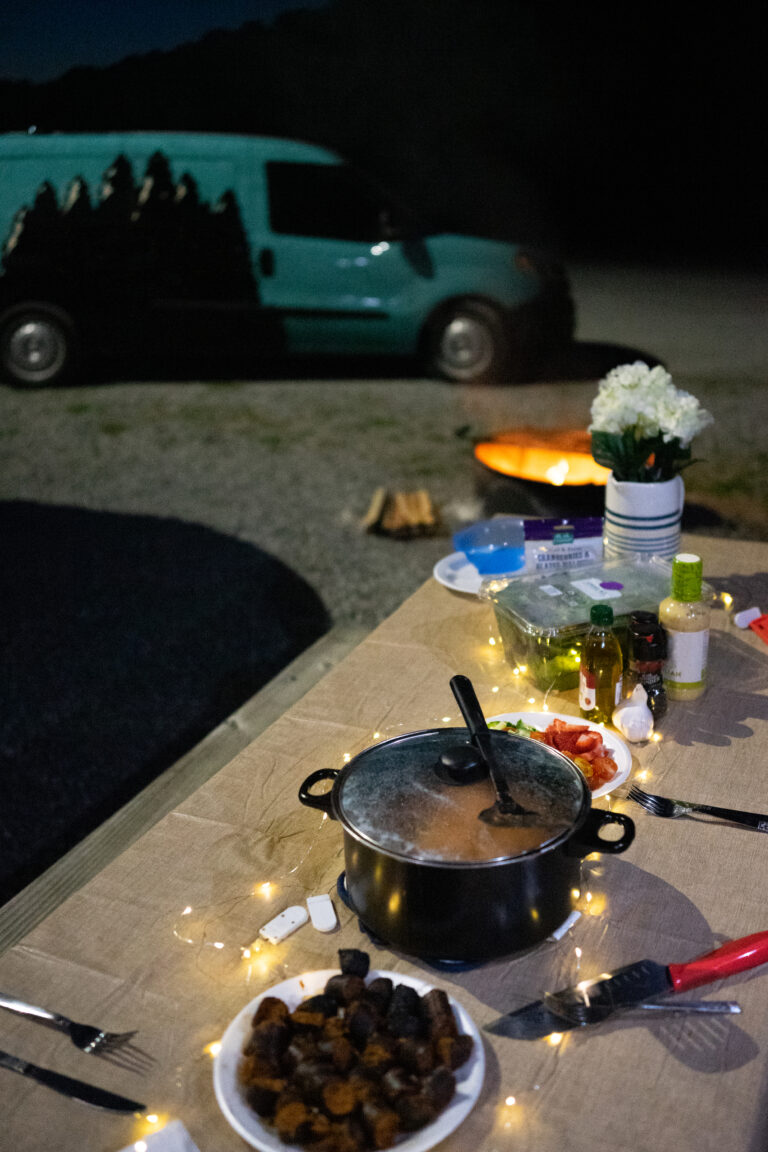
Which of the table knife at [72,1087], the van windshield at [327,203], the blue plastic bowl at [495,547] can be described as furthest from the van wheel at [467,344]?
the table knife at [72,1087]

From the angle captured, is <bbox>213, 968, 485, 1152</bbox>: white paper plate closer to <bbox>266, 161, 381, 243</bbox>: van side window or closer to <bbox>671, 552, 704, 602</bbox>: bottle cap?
<bbox>671, 552, 704, 602</bbox>: bottle cap

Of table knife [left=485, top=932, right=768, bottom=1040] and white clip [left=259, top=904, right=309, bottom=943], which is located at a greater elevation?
table knife [left=485, top=932, right=768, bottom=1040]

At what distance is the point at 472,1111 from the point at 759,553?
1414 millimetres

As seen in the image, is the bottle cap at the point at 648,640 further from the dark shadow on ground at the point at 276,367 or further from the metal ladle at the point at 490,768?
the dark shadow on ground at the point at 276,367

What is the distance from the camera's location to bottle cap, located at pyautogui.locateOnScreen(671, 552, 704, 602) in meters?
1.30

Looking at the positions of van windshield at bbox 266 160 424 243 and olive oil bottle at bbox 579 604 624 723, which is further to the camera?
van windshield at bbox 266 160 424 243

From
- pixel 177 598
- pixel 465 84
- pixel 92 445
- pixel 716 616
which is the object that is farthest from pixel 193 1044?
pixel 465 84

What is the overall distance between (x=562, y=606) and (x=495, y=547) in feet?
1.14

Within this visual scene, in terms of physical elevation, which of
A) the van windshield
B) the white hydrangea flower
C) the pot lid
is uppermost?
the van windshield

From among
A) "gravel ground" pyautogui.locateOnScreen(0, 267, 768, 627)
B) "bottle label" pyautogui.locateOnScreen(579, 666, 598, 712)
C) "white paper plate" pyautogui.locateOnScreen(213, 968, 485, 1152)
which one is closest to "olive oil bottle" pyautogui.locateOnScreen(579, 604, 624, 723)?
"bottle label" pyautogui.locateOnScreen(579, 666, 598, 712)

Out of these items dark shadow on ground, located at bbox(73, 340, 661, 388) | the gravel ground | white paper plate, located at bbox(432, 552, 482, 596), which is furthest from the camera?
dark shadow on ground, located at bbox(73, 340, 661, 388)

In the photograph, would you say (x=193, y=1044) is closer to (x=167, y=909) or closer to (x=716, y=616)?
(x=167, y=909)

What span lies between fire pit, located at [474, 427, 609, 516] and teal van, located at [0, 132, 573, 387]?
125 inches

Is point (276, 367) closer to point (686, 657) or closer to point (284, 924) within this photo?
point (686, 657)
